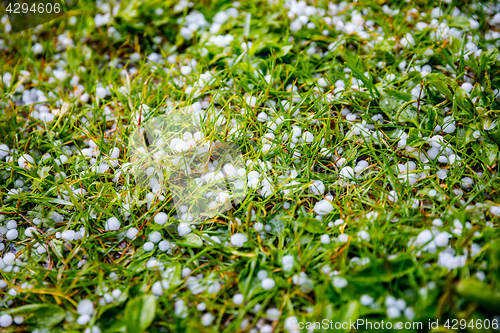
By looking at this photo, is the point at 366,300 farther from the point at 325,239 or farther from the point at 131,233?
the point at 131,233

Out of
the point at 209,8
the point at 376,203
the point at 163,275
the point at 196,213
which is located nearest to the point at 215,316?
the point at 163,275

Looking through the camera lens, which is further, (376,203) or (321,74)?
(321,74)

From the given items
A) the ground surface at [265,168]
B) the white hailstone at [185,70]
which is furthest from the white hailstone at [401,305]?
the white hailstone at [185,70]

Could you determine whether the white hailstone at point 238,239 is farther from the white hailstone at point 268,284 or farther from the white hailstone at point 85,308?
the white hailstone at point 85,308

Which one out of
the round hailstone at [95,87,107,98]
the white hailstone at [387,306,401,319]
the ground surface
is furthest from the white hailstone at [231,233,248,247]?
the round hailstone at [95,87,107,98]

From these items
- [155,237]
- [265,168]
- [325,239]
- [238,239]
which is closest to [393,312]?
[325,239]

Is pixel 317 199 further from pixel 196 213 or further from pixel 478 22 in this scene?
pixel 478 22
